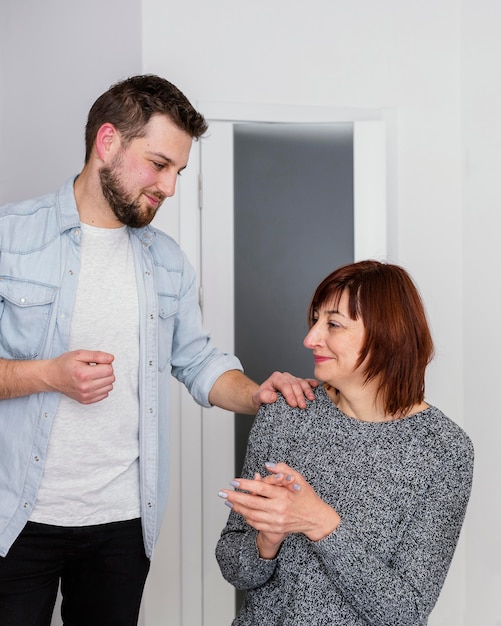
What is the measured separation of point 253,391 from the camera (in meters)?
1.94

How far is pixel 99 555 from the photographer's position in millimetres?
1817

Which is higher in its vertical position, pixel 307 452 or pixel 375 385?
pixel 375 385

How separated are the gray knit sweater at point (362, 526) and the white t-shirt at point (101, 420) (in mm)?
286

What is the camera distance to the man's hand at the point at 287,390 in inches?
70.3

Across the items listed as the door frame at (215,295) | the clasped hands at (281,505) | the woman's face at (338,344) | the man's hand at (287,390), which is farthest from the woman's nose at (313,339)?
the door frame at (215,295)

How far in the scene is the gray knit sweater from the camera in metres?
1.52

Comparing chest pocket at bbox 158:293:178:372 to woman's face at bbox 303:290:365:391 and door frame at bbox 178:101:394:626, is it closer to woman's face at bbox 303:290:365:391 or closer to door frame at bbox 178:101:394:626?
woman's face at bbox 303:290:365:391

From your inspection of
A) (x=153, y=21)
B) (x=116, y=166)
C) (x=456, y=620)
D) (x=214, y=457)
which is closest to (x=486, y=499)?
(x=456, y=620)

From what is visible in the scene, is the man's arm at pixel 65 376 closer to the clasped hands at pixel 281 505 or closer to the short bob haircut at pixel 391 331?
the clasped hands at pixel 281 505

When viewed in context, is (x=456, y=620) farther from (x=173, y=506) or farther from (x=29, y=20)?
(x=29, y=20)

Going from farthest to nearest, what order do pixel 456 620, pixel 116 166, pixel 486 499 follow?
1. pixel 456 620
2. pixel 486 499
3. pixel 116 166

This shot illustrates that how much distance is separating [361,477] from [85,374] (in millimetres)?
611

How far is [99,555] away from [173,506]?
3.48 feet

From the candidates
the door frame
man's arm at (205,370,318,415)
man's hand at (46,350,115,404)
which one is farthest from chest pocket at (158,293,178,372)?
the door frame
